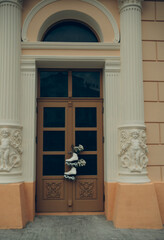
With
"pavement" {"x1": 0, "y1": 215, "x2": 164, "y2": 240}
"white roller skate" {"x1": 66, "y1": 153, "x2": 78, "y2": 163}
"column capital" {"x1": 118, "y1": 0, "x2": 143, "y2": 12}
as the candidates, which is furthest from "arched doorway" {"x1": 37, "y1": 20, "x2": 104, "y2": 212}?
"column capital" {"x1": 118, "y1": 0, "x2": 143, "y2": 12}

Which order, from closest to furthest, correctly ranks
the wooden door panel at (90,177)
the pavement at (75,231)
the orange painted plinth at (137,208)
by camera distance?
the pavement at (75,231), the orange painted plinth at (137,208), the wooden door panel at (90,177)

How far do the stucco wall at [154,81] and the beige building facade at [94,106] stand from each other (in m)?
0.02

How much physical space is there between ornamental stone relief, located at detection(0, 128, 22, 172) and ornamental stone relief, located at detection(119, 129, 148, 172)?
236 centimetres

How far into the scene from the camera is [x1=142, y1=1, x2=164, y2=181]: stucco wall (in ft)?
19.7

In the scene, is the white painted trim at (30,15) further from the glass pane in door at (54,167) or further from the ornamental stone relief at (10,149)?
the glass pane in door at (54,167)

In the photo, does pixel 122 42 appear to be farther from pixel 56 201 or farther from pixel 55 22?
pixel 56 201

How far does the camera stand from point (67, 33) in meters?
6.60

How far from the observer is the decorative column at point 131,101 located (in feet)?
18.6

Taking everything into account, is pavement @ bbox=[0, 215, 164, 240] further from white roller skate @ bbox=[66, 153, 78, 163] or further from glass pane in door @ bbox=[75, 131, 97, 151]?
glass pane in door @ bbox=[75, 131, 97, 151]

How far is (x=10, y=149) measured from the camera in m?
5.60

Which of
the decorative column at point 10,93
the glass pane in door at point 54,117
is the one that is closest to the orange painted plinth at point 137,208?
the glass pane in door at point 54,117

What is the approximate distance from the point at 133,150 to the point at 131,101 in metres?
1.14

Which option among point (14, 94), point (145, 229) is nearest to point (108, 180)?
point (145, 229)

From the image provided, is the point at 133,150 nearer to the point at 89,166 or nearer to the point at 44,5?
the point at 89,166
